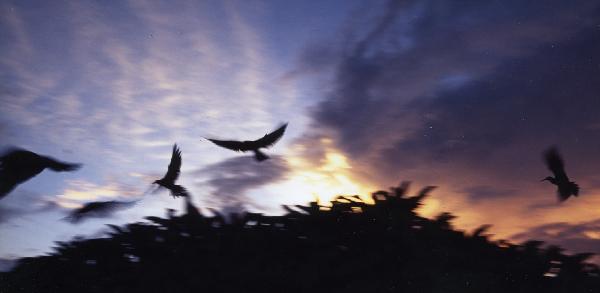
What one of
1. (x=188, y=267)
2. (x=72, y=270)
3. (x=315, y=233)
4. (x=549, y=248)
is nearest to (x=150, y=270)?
(x=188, y=267)

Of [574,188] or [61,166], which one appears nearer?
[61,166]

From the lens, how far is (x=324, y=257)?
362cm

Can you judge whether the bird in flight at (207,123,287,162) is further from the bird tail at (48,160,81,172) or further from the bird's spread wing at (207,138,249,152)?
the bird tail at (48,160,81,172)

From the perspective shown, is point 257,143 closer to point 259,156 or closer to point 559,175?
point 259,156

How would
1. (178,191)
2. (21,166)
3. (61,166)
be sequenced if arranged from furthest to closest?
(178,191), (61,166), (21,166)

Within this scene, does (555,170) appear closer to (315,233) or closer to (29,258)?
(315,233)

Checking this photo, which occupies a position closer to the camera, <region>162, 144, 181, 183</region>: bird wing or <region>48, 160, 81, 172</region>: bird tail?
<region>48, 160, 81, 172</region>: bird tail

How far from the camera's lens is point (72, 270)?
453 centimetres

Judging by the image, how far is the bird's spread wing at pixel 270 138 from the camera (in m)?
7.98

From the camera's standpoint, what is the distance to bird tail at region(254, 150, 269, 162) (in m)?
7.90

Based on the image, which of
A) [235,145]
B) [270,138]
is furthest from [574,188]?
[235,145]

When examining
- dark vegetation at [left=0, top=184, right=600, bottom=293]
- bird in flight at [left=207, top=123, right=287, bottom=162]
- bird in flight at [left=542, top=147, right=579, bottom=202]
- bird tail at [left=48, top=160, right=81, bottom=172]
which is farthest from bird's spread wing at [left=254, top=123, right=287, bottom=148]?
bird in flight at [left=542, top=147, right=579, bottom=202]

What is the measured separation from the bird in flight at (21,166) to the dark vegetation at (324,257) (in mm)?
2124

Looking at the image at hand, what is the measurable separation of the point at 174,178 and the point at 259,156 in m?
1.60
